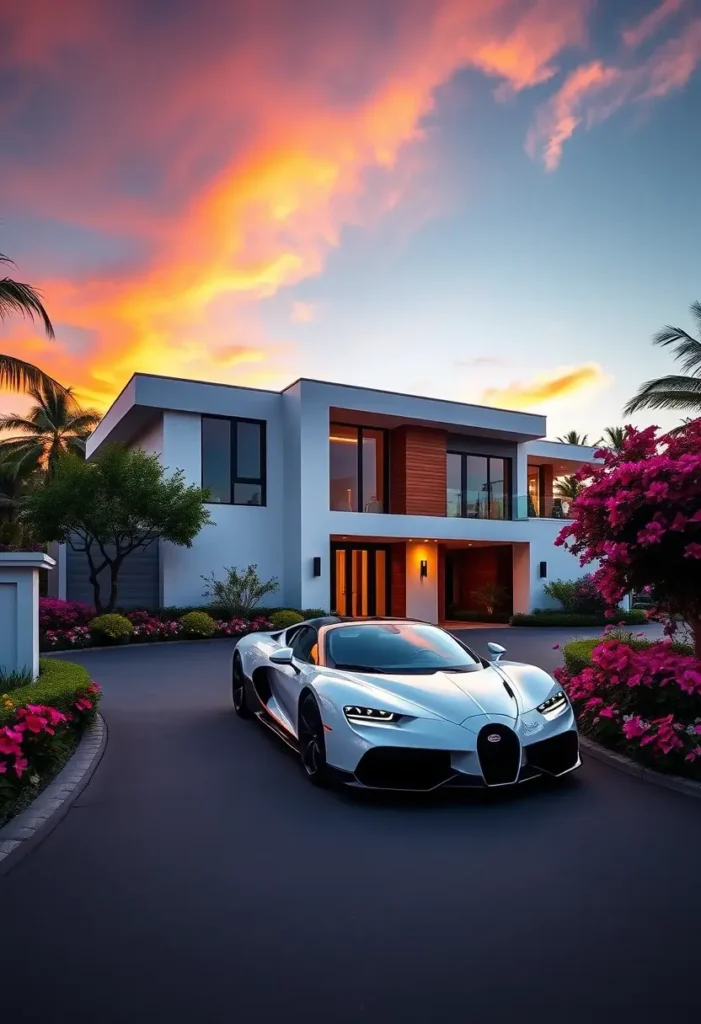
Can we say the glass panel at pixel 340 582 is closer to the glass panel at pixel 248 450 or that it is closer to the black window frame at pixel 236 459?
the black window frame at pixel 236 459

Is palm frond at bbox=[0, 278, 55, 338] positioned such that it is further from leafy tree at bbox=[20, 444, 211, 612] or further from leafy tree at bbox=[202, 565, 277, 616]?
leafy tree at bbox=[202, 565, 277, 616]

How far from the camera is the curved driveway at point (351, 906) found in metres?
2.56

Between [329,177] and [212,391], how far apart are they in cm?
828

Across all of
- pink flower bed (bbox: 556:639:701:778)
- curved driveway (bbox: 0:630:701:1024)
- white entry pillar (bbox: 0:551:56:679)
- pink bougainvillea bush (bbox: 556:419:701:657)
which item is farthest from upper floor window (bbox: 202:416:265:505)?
curved driveway (bbox: 0:630:701:1024)

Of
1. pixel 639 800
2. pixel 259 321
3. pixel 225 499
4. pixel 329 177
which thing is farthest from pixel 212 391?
pixel 639 800

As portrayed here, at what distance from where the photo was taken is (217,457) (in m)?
19.8

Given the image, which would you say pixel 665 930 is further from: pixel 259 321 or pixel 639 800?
pixel 259 321

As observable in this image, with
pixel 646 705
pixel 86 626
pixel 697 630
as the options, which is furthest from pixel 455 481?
pixel 646 705

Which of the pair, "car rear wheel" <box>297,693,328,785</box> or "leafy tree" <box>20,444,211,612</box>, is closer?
"car rear wheel" <box>297,693,328,785</box>

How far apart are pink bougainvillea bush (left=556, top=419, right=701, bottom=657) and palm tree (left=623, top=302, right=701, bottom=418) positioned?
14.7 metres

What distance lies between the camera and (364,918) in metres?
3.19

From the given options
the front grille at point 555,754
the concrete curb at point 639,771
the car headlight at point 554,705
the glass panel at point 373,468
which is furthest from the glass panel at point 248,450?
the front grille at point 555,754

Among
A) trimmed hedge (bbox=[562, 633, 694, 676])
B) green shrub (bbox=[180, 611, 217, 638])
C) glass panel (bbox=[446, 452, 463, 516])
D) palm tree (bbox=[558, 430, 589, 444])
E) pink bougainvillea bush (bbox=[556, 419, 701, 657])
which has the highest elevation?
palm tree (bbox=[558, 430, 589, 444])

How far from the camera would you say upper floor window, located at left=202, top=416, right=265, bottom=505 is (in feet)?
64.7
